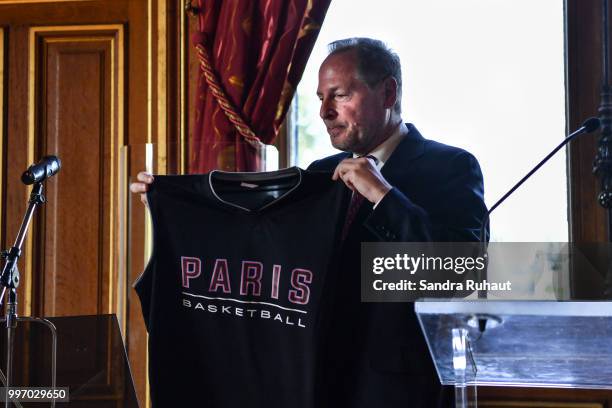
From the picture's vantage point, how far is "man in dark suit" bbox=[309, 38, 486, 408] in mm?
2365

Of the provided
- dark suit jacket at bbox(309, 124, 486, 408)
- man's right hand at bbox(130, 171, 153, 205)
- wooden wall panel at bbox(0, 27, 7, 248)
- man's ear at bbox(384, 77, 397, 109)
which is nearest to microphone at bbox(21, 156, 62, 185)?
man's right hand at bbox(130, 171, 153, 205)

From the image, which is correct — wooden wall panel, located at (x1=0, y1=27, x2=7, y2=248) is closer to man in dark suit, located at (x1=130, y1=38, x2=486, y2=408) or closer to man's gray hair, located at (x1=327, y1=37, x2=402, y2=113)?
man in dark suit, located at (x1=130, y1=38, x2=486, y2=408)

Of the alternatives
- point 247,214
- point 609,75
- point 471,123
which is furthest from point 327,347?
point 609,75

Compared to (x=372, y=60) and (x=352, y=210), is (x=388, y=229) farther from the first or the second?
(x=372, y=60)

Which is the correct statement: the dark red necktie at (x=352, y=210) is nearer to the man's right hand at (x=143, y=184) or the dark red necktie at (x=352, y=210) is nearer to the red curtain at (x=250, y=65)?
the man's right hand at (x=143, y=184)

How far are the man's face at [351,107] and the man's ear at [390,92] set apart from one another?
11 mm

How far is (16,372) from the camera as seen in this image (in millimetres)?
3389

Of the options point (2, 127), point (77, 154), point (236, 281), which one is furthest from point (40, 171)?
point (2, 127)

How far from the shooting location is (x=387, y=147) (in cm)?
270

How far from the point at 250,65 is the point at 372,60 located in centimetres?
75

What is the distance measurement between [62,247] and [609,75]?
212 centimetres

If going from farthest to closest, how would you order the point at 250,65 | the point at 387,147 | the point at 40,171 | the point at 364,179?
the point at 250,65 → the point at 387,147 → the point at 40,171 → the point at 364,179

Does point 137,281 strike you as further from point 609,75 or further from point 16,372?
point 609,75

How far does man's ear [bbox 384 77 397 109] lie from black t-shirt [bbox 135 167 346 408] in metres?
0.41
